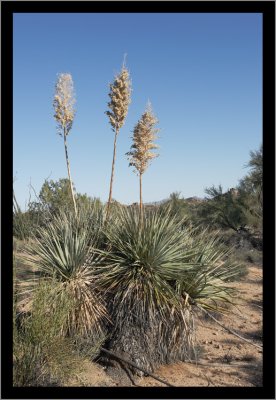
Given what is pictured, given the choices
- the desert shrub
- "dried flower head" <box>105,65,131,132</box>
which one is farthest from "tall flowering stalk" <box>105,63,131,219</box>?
the desert shrub

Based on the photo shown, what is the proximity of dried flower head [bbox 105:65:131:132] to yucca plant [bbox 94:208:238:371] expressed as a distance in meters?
1.30

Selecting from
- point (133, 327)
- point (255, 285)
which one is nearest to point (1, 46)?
point (133, 327)

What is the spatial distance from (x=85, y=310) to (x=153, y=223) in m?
1.44

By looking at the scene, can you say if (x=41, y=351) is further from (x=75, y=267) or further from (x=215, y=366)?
(x=215, y=366)

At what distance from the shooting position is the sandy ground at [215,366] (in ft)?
19.2

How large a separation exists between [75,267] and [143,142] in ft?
6.68

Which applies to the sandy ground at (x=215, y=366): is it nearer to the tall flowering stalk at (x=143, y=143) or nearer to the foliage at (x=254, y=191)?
the tall flowering stalk at (x=143, y=143)

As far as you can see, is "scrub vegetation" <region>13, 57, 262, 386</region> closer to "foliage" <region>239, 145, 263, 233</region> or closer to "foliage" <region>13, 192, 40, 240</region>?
"foliage" <region>13, 192, 40, 240</region>

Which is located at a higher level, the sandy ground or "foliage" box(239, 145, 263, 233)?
"foliage" box(239, 145, 263, 233)

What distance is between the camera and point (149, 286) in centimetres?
580

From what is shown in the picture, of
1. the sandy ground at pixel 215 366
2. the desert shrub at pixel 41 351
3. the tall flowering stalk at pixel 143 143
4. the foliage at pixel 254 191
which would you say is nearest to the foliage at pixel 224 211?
the foliage at pixel 254 191

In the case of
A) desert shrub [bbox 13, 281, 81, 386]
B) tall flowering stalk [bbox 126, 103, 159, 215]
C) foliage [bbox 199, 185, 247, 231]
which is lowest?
desert shrub [bbox 13, 281, 81, 386]

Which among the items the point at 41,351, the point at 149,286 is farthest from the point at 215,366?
the point at 41,351

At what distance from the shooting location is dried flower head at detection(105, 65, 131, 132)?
21.1ft
